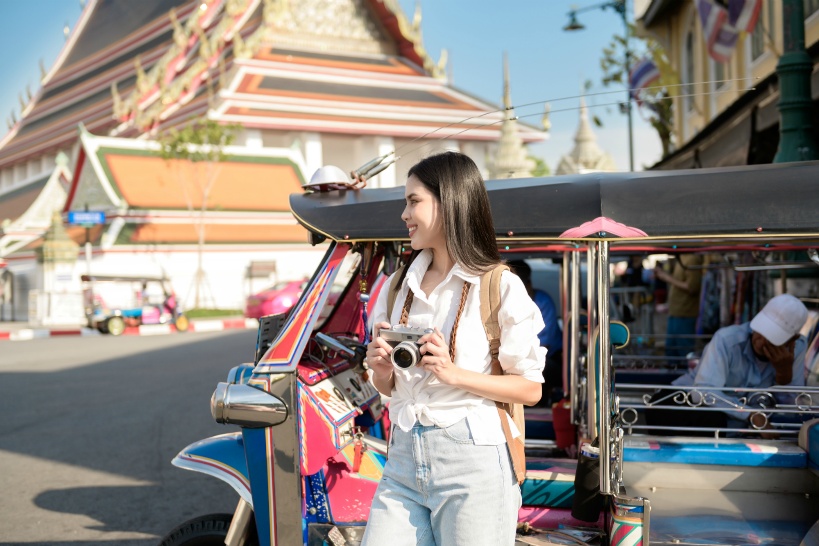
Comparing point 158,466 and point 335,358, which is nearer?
point 335,358

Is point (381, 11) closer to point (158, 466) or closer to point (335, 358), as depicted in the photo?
point (158, 466)

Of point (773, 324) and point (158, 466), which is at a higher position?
point (773, 324)

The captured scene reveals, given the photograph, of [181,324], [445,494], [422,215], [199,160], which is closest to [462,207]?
[422,215]

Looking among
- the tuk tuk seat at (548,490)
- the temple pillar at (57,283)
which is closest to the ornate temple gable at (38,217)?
the temple pillar at (57,283)

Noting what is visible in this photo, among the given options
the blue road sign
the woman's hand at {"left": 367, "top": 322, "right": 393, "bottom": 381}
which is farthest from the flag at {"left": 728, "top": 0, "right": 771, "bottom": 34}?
the blue road sign

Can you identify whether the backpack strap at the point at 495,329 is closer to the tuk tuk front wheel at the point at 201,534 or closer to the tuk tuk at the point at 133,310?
the tuk tuk front wheel at the point at 201,534

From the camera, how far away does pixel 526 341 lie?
217 cm

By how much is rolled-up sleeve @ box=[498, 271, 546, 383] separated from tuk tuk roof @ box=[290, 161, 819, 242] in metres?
1.01

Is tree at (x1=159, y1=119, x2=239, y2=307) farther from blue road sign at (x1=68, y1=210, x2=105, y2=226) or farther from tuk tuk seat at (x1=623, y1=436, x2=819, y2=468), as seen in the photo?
tuk tuk seat at (x1=623, y1=436, x2=819, y2=468)

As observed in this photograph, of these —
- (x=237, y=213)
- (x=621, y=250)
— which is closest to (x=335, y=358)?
(x=621, y=250)

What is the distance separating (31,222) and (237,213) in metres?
9.15

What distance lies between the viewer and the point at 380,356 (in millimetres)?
2150

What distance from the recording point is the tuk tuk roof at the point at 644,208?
3.06 metres

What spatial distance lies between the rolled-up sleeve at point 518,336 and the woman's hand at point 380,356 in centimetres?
28
